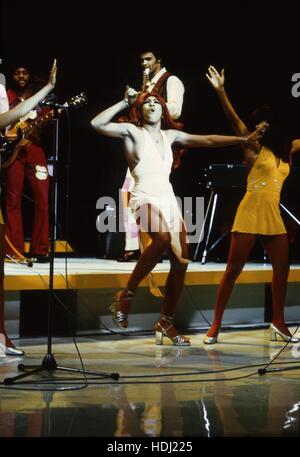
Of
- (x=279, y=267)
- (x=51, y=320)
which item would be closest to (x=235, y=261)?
(x=279, y=267)

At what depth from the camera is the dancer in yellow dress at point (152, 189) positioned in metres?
6.41

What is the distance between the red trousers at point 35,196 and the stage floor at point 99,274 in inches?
11.4

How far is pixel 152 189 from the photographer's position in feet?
21.2

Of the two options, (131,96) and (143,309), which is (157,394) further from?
(143,309)

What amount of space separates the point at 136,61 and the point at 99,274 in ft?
10.8

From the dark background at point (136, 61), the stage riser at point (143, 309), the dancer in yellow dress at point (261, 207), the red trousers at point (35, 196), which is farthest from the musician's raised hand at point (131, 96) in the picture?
the dark background at point (136, 61)

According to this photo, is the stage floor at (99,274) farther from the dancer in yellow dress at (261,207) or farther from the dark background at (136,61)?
the dark background at (136,61)

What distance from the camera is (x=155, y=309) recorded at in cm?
756

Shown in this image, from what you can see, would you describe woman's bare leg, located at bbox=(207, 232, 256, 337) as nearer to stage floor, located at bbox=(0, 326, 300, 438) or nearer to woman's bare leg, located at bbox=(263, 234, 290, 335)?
woman's bare leg, located at bbox=(263, 234, 290, 335)

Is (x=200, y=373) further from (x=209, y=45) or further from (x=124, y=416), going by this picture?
(x=209, y=45)

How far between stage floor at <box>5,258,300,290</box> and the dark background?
1256 millimetres

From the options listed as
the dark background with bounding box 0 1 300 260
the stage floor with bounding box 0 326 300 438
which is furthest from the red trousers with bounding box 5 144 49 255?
the stage floor with bounding box 0 326 300 438

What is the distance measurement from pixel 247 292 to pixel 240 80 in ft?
8.97
